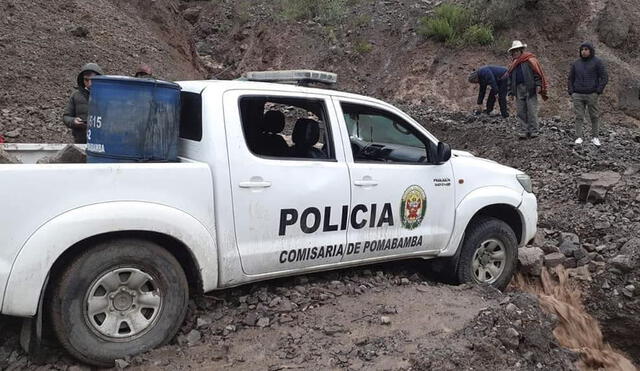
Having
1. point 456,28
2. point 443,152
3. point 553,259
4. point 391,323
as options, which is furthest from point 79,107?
point 456,28

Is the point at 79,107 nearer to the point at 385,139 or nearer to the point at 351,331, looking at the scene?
the point at 385,139

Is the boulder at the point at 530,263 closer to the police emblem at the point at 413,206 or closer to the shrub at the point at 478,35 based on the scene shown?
the police emblem at the point at 413,206

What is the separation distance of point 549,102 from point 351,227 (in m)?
13.3

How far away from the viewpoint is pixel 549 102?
641 inches

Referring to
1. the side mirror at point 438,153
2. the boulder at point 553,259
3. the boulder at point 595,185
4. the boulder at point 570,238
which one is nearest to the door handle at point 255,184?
the side mirror at point 438,153

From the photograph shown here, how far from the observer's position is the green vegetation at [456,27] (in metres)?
17.2

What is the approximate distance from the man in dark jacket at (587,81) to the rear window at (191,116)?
29.3 ft

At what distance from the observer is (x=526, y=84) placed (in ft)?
36.7

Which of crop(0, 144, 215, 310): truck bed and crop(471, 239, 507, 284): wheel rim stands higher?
crop(0, 144, 215, 310): truck bed

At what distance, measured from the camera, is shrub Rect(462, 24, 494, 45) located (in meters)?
17.2

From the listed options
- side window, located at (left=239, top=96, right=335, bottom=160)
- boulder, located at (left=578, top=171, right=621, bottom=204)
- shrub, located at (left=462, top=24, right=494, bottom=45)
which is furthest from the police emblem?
shrub, located at (left=462, top=24, right=494, bottom=45)

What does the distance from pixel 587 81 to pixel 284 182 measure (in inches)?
342

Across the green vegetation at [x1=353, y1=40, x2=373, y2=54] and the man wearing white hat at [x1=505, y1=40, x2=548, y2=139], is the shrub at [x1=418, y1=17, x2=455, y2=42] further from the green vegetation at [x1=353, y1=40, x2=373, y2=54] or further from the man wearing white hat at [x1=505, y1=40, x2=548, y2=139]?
the man wearing white hat at [x1=505, y1=40, x2=548, y2=139]

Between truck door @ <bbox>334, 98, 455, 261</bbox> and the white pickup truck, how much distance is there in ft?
0.04
